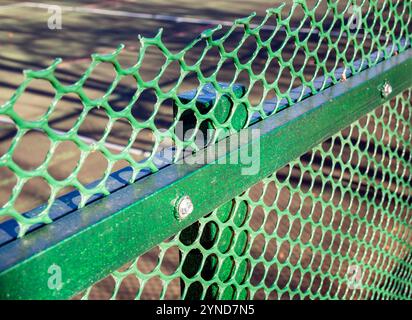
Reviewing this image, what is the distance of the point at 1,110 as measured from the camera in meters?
0.99

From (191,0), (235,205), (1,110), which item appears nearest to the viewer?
(1,110)

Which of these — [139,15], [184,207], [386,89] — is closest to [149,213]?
[184,207]

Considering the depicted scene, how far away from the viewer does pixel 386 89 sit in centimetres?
220

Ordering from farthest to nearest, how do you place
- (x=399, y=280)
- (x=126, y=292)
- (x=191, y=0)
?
(x=191, y=0)
(x=126, y=292)
(x=399, y=280)

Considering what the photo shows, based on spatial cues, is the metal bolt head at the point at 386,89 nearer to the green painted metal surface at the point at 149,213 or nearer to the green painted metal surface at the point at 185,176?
the green painted metal surface at the point at 185,176

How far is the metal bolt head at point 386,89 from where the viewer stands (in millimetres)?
2193

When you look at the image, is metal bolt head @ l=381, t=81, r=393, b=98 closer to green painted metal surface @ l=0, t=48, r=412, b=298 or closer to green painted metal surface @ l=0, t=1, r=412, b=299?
green painted metal surface @ l=0, t=1, r=412, b=299

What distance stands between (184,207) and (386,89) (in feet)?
3.80

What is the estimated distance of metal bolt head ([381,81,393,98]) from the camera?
2193 mm

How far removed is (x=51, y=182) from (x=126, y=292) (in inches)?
114

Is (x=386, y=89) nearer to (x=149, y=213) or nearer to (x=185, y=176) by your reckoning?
(x=185, y=176)
